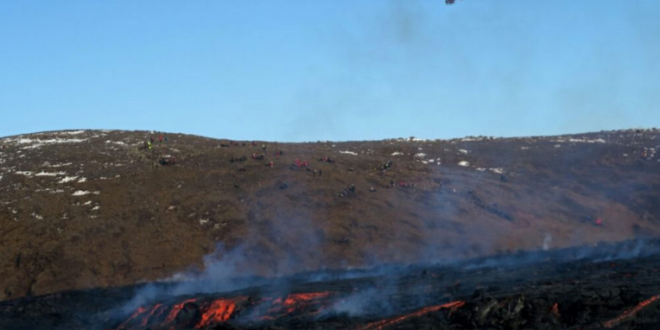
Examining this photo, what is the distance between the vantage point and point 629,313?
61.1 feet

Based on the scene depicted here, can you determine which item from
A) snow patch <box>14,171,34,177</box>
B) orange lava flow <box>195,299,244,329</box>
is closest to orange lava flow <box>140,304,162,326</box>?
orange lava flow <box>195,299,244,329</box>

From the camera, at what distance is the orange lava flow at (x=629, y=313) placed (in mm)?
18173

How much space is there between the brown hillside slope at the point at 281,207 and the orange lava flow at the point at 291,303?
15.4m

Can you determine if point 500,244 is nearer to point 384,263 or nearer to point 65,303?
point 384,263

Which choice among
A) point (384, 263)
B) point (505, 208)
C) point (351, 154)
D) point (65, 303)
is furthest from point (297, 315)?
point (351, 154)

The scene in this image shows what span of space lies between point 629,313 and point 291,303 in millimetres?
9541

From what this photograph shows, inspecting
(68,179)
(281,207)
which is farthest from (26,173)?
(281,207)

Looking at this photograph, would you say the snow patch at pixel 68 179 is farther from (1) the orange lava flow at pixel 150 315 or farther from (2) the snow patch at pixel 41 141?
(1) the orange lava flow at pixel 150 315

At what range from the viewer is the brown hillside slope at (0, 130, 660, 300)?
1580 inches

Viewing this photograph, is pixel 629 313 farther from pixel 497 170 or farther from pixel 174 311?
pixel 497 170

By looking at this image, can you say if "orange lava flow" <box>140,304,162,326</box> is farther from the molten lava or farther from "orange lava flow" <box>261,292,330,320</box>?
"orange lava flow" <box>261,292,330,320</box>

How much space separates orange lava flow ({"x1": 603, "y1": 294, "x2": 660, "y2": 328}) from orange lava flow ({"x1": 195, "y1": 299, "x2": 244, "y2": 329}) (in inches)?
418

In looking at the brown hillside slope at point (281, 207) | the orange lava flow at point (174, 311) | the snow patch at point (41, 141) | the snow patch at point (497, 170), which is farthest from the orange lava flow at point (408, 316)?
the snow patch at point (41, 141)

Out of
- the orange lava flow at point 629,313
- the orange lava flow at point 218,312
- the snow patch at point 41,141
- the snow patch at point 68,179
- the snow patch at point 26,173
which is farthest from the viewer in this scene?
the snow patch at point 41,141
